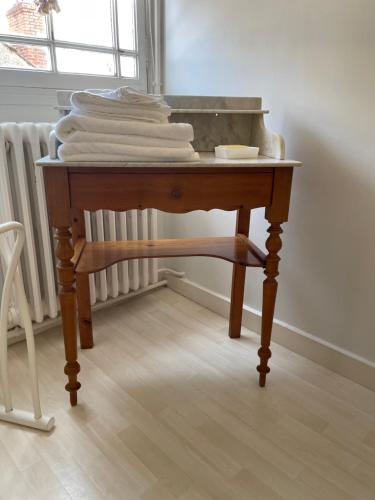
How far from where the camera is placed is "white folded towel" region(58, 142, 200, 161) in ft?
2.79

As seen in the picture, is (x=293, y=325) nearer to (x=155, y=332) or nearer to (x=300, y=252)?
(x=300, y=252)

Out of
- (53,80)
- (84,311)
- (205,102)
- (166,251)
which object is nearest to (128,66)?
(53,80)

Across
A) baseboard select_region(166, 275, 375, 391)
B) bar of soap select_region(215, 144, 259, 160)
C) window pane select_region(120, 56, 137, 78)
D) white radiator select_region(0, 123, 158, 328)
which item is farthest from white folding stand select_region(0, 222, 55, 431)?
window pane select_region(120, 56, 137, 78)

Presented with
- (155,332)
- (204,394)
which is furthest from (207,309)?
(204,394)

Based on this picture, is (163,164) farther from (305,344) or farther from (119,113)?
(305,344)

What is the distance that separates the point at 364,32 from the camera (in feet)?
3.26

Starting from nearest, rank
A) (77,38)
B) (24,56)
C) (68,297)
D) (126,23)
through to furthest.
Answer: (68,297) → (24,56) → (77,38) → (126,23)

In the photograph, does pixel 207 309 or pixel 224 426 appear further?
pixel 207 309

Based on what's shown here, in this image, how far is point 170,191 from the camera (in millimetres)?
935

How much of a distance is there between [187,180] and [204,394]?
66cm

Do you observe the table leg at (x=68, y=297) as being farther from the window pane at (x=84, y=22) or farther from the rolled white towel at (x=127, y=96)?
the window pane at (x=84, y=22)

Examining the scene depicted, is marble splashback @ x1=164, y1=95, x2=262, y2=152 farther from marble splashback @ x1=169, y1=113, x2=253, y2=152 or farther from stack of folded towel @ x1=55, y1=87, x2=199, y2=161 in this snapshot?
stack of folded towel @ x1=55, y1=87, x2=199, y2=161

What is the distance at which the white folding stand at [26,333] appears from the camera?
0.88 m

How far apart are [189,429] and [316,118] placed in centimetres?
98
